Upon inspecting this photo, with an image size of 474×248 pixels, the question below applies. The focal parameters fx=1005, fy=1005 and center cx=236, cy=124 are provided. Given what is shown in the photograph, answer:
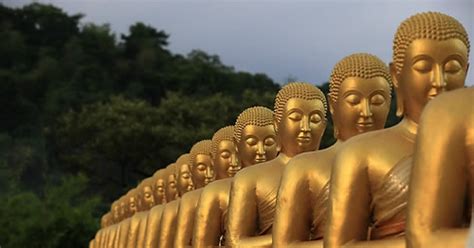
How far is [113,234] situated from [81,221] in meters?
12.1

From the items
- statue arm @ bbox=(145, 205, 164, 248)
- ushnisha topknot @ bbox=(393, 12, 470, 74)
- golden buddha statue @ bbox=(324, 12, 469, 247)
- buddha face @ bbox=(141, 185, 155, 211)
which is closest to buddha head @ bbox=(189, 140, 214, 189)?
statue arm @ bbox=(145, 205, 164, 248)

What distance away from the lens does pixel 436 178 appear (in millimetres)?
2930

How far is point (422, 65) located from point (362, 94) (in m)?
1.02

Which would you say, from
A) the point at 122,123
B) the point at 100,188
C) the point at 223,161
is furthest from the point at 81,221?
the point at 223,161

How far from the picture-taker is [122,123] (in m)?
31.5

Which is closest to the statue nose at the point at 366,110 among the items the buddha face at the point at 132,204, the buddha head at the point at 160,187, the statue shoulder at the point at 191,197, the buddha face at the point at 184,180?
the statue shoulder at the point at 191,197

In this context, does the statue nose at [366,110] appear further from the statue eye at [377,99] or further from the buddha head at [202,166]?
the buddha head at [202,166]

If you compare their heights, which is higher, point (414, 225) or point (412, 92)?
point (412, 92)

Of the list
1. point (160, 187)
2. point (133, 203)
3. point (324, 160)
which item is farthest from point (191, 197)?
point (133, 203)

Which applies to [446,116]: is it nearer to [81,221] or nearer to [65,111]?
[81,221]

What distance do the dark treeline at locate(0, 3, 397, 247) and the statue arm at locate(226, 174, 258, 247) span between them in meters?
14.6

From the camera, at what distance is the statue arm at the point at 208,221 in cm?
670

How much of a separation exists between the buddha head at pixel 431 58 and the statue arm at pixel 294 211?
1.00 m

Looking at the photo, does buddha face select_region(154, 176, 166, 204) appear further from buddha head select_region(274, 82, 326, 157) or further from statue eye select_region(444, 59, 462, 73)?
statue eye select_region(444, 59, 462, 73)
